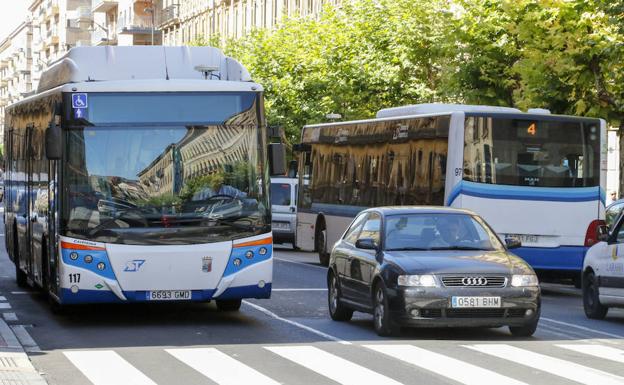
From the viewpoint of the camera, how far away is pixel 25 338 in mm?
15664

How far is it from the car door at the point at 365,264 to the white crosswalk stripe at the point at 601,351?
2.31m

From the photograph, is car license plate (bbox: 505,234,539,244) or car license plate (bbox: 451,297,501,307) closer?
car license plate (bbox: 451,297,501,307)

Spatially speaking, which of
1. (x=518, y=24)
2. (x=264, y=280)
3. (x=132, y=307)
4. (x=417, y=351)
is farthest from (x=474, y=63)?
(x=417, y=351)

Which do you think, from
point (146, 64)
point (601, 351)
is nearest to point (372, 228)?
point (601, 351)

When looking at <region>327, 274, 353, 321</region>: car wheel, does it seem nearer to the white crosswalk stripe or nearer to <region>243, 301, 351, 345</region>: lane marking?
<region>243, 301, 351, 345</region>: lane marking

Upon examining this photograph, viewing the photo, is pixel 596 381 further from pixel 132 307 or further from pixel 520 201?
pixel 520 201

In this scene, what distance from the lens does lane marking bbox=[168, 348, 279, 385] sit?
473 inches

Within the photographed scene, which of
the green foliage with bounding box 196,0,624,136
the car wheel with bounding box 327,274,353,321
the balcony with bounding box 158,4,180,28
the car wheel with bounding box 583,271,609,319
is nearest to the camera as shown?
the car wheel with bounding box 327,274,353,321

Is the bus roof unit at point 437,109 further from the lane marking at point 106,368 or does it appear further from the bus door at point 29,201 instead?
the lane marking at point 106,368

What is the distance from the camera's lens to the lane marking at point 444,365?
12.0 m

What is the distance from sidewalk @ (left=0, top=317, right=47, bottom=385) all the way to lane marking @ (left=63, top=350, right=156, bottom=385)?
0.42 m

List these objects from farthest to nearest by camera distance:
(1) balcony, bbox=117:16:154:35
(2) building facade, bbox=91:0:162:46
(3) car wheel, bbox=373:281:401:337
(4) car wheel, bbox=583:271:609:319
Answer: (2) building facade, bbox=91:0:162:46 < (1) balcony, bbox=117:16:154:35 < (4) car wheel, bbox=583:271:609:319 < (3) car wheel, bbox=373:281:401:337

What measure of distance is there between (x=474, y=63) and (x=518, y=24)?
3.73 m

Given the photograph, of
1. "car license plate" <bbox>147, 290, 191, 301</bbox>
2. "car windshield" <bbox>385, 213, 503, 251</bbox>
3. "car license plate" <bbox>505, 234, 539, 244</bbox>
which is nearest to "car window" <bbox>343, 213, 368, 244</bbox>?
"car windshield" <bbox>385, 213, 503, 251</bbox>
